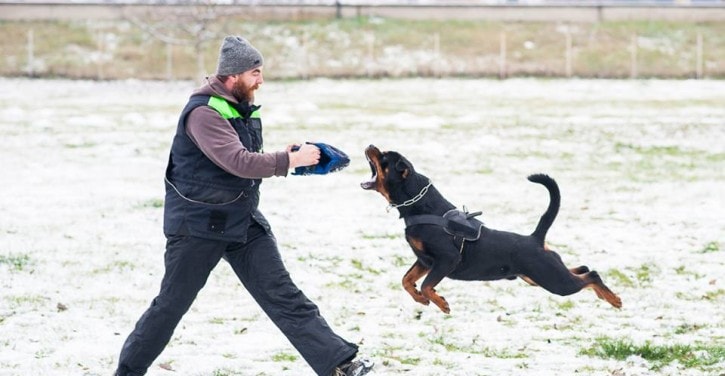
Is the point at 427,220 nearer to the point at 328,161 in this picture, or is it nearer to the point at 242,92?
the point at 328,161

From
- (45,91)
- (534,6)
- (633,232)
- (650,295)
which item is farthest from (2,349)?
(534,6)

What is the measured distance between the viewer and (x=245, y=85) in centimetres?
513

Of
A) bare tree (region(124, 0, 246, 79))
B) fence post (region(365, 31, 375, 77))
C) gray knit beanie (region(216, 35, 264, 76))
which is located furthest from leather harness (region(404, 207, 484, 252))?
fence post (region(365, 31, 375, 77))

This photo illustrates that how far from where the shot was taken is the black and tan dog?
5496mm

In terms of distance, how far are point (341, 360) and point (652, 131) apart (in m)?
16.8

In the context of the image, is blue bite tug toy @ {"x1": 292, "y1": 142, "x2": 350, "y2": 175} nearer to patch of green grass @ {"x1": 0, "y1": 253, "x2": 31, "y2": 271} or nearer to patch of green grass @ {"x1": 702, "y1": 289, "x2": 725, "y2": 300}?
patch of green grass @ {"x1": 702, "y1": 289, "x2": 725, "y2": 300}

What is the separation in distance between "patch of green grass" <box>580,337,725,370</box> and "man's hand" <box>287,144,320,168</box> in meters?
2.50

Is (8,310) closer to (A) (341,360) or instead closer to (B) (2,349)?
(B) (2,349)

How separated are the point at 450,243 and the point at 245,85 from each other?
51.5 inches

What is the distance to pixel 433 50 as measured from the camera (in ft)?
152

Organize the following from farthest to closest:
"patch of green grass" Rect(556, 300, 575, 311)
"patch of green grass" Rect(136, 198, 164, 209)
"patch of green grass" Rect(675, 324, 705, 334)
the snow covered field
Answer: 1. "patch of green grass" Rect(136, 198, 164, 209)
2. "patch of green grass" Rect(556, 300, 575, 311)
3. "patch of green grass" Rect(675, 324, 705, 334)
4. the snow covered field

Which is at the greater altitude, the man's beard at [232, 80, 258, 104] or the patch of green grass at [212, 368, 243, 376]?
the man's beard at [232, 80, 258, 104]

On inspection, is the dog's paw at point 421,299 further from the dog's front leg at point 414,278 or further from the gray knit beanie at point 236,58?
the gray knit beanie at point 236,58

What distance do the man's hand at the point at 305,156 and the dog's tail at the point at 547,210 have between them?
1.20 metres
